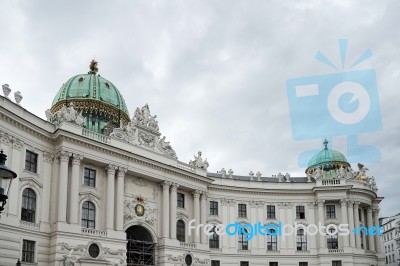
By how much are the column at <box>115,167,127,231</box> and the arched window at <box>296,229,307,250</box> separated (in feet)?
83.3

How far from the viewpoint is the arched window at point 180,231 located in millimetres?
52406

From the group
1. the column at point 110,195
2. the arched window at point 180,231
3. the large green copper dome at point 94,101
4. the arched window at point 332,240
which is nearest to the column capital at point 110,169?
the column at point 110,195

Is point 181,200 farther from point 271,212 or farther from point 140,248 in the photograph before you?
point 271,212

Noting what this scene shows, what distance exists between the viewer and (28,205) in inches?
1540

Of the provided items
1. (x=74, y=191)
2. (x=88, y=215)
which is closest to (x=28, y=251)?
(x=74, y=191)

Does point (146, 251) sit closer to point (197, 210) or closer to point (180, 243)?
point (180, 243)

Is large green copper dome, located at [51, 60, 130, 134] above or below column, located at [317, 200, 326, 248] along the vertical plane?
above

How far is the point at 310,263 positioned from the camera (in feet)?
197

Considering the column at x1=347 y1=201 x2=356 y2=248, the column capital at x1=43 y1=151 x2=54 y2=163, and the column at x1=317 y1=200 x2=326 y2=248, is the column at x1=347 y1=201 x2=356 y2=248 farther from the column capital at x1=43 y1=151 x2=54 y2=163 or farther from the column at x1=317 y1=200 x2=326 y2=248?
the column capital at x1=43 y1=151 x2=54 y2=163

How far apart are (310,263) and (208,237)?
44.4 feet

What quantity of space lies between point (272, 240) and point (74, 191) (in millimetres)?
28513

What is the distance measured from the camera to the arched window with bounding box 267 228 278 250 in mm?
60469

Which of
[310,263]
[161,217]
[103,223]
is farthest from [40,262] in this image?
[310,263]

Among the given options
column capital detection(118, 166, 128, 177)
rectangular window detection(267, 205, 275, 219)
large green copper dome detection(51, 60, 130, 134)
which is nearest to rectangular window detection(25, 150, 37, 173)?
column capital detection(118, 166, 128, 177)
